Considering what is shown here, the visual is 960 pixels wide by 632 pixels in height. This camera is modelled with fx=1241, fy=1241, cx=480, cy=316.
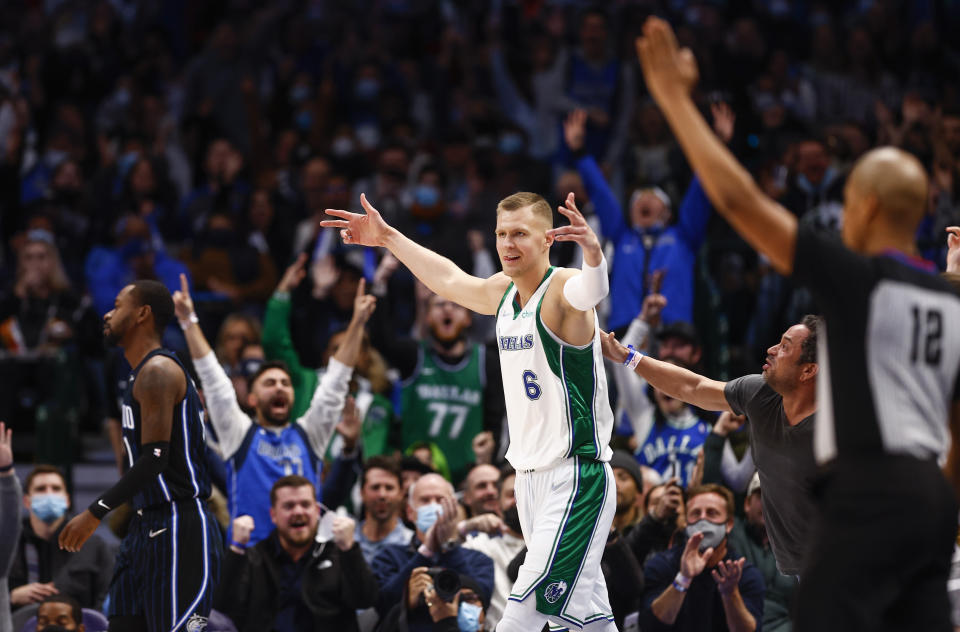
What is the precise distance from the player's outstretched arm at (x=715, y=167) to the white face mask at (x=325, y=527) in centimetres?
443

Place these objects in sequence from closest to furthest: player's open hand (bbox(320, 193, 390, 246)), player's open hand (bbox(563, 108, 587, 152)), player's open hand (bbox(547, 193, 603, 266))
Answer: player's open hand (bbox(547, 193, 603, 266)), player's open hand (bbox(320, 193, 390, 246)), player's open hand (bbox(563, 108, 587, 152))

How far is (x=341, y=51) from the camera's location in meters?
15.6

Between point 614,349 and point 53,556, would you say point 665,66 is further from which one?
point 53,556

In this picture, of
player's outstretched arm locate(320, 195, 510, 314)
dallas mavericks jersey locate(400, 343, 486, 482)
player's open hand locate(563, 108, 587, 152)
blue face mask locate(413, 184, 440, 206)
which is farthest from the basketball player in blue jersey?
blue face mask locate(413, 184, 440, 206)

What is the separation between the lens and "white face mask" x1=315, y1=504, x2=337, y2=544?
25.4 ft

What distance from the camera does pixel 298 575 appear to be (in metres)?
7.86

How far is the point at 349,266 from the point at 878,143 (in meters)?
5.39

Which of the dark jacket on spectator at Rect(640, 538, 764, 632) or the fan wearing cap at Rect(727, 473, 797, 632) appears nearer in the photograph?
the dark jacket on spectator at Rect(640, 538, 764, 632)

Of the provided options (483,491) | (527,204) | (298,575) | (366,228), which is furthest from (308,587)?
(527,204)

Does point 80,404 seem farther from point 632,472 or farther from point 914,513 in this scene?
point 914,513

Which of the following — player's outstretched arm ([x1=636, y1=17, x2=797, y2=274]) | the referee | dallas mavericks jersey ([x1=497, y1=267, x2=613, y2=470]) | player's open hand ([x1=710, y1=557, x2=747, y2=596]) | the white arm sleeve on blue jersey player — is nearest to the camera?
the referee

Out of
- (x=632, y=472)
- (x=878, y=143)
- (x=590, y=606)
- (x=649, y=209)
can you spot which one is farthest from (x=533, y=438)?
(x=878, y=143)

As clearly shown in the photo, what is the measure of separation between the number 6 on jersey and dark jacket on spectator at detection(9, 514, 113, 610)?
4.14 m

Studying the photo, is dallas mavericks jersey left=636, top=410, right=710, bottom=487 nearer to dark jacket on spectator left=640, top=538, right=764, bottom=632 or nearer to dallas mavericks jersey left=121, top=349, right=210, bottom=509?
dark jacket on spectator left=640, top=538, right=764, bottom=632
